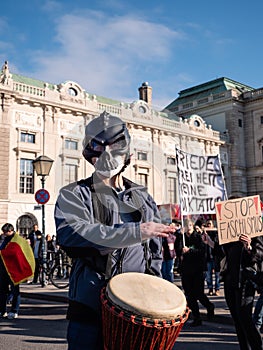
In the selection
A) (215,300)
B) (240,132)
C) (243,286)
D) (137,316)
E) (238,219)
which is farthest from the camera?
(240,132)

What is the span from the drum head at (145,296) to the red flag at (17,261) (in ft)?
21.5

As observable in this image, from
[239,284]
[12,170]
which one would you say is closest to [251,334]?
[239,284]

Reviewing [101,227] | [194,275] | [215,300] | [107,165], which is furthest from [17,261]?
[101,227]

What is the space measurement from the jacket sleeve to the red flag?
21.3 ft

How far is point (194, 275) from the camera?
8.16 metres

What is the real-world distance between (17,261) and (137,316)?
6.76 m

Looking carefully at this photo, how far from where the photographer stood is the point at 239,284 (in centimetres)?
523

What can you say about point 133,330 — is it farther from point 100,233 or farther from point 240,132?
point 240,132

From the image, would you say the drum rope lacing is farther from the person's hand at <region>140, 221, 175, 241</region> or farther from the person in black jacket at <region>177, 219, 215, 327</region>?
the person in black jacket at <region>177, 219, 215, 327</region>

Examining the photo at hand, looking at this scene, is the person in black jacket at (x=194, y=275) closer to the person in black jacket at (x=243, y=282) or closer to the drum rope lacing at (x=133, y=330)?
the person in black jacket at (x=243, y=282)

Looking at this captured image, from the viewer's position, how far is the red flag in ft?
28.1

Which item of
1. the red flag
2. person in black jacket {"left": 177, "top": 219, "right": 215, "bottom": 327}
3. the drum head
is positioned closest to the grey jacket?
the drum head

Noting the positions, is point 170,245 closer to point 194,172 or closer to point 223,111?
point 194,172

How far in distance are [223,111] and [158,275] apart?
4534 cm
